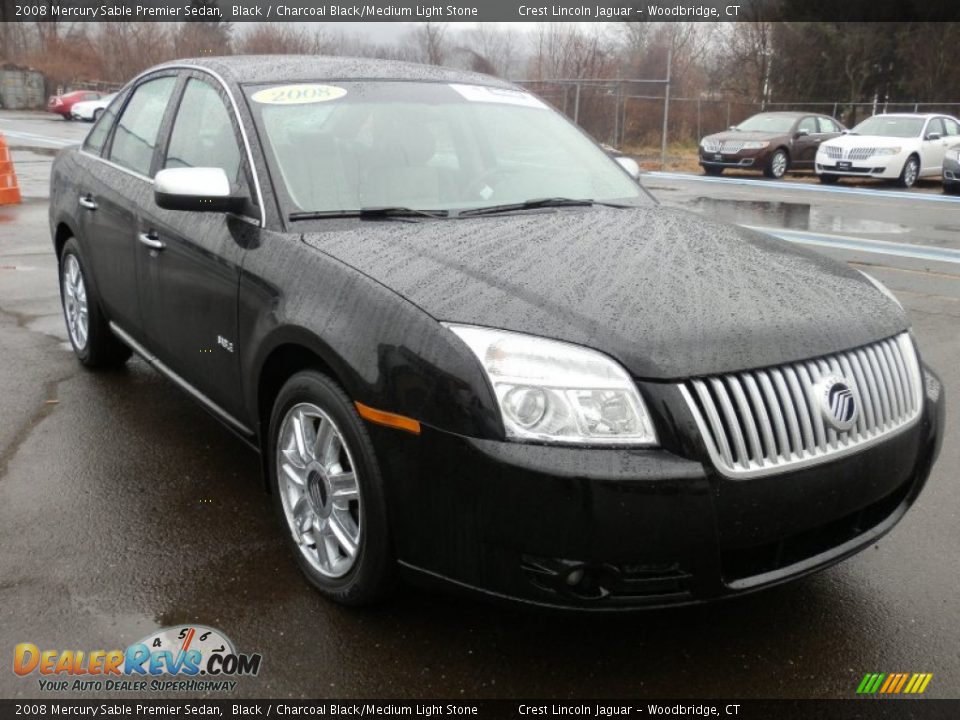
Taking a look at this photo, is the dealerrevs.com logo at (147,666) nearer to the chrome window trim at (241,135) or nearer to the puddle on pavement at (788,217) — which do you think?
the chrome window trim at (241,135)

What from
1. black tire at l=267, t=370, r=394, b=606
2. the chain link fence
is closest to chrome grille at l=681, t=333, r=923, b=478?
black tire at l=267, t=370, r=394, b=606

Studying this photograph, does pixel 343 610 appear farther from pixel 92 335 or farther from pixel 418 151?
pixel 92 335

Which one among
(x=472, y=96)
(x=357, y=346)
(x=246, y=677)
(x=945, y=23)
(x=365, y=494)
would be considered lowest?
(x=246, y=677)

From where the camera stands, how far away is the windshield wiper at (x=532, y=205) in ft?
11.1

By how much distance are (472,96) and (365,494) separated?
2.17 m

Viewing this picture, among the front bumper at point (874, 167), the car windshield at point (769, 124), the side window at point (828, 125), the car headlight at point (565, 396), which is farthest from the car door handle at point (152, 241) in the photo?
the side window at point (828, 125)

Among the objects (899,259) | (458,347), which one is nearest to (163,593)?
(458,347)

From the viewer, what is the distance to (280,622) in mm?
2809

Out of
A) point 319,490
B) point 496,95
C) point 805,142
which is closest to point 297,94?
point 496,95

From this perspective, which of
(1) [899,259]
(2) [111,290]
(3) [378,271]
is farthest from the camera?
(1) [899,259]

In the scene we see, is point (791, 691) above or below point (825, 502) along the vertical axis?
below

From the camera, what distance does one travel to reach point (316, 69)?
387cm

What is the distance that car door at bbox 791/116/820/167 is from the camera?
21078mm

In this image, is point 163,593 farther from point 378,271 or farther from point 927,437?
point 927,437
